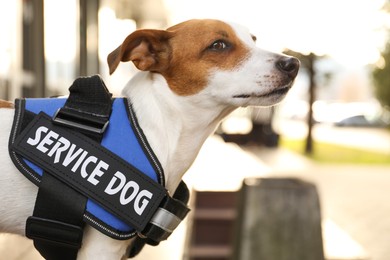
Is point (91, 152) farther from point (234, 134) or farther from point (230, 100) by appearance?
point (234, 134)

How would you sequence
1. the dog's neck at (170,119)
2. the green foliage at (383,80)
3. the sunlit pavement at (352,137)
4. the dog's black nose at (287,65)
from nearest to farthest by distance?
the dog's neck at (170,119) < the dog's black nose at (287,65) < the sunlit pavement at (352,137) < the green foliage at (383,80)

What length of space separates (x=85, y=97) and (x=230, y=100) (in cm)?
44

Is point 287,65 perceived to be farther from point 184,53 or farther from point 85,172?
point 85,172

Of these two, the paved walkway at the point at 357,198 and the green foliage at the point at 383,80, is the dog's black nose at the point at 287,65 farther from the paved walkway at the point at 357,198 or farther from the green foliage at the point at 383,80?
the green foliage at the point at 383,80

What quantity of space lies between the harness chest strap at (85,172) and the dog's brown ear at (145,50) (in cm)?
17

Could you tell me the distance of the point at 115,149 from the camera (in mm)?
1535

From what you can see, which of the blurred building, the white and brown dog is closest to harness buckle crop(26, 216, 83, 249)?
the white and brown dog

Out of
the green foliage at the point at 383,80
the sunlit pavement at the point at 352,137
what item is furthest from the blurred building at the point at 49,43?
the green foliage at the point at 383,80

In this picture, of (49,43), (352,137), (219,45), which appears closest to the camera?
(219,45)

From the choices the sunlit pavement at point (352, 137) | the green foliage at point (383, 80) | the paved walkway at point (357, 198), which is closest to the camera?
the paved walkway at point (357, 198)

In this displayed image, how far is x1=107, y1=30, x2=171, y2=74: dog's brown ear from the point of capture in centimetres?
168

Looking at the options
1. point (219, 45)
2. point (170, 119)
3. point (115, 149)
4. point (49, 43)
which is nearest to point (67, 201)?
point (115, 149)

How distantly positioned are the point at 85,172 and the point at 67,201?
0.28ft

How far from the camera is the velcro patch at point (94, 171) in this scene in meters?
1.49
